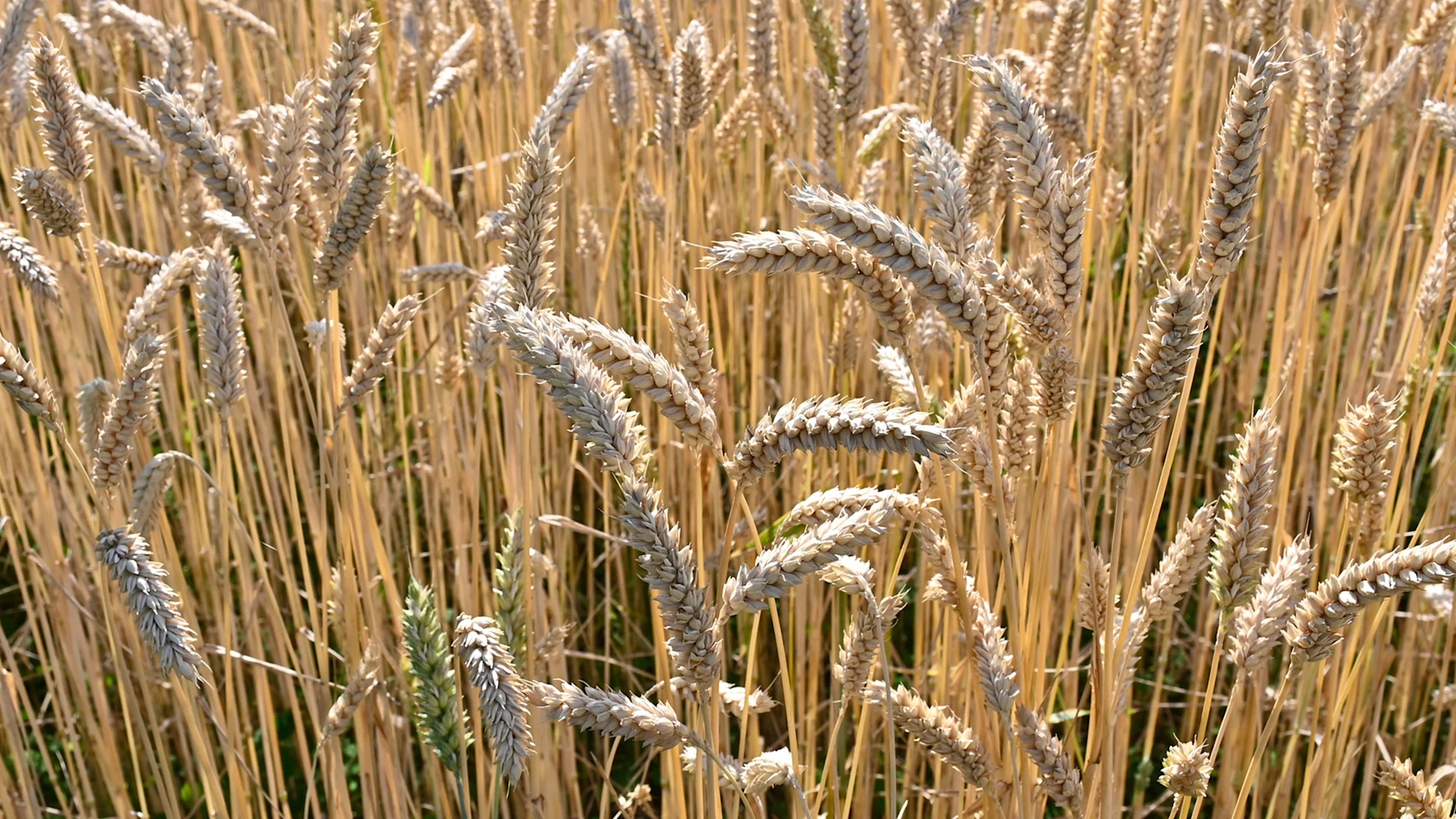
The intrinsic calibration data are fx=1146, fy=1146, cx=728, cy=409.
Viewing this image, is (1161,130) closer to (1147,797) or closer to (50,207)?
(1147,797)

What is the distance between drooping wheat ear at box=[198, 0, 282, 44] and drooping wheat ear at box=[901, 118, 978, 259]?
148 cm

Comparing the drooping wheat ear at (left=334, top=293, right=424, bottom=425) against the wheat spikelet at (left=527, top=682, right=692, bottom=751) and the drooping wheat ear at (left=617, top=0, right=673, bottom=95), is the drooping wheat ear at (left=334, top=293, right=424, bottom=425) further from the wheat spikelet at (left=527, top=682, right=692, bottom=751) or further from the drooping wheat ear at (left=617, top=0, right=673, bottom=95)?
the drooping wheat ear at (left=617, top=0, right=673, bottom=95)

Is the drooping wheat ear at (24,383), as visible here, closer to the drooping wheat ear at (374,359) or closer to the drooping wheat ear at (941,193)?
the drooping wheat ear at (374,359)

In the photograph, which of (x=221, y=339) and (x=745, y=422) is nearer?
(x=221, y=339)

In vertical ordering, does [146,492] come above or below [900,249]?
below

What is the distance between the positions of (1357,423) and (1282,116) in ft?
5.11

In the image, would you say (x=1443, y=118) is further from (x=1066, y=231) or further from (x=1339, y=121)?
(x=1066, y=231)

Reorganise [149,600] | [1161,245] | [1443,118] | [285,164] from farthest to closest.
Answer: [1161,245] → [1443,118] → [285,164] → [149,600]

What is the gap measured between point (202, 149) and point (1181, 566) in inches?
39.8

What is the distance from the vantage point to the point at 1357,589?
0.93m

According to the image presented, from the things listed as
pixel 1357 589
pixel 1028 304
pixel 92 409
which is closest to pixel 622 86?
pixel 92 409

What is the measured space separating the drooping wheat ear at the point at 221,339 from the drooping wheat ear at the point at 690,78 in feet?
2.34

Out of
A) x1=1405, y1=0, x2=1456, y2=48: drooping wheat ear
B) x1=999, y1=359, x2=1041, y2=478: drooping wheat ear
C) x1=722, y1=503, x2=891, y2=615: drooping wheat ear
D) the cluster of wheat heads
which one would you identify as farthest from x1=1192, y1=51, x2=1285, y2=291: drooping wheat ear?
x1=1405, y1=0, x2=1456, y2=48: drooping wheat ear

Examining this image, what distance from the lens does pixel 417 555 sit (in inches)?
66.2
